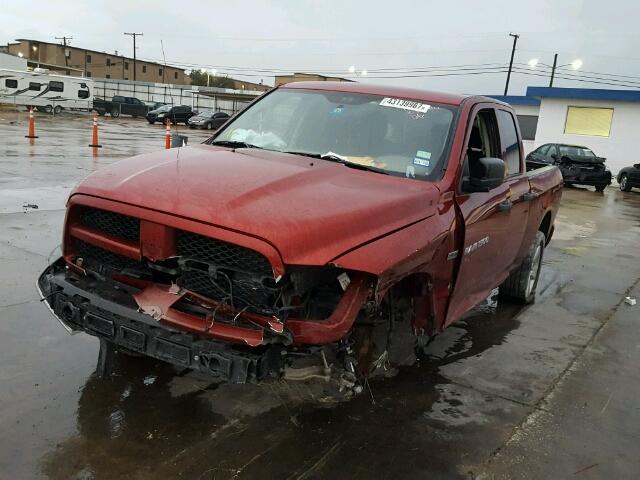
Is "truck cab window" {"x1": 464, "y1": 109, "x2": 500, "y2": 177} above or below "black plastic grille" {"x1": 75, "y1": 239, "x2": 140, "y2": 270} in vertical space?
above

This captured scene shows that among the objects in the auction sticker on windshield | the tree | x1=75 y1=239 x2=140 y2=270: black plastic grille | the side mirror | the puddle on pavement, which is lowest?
the puddle on pavement

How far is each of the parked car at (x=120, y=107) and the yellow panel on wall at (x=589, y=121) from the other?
35.3 metres

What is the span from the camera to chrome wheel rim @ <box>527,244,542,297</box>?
615cm

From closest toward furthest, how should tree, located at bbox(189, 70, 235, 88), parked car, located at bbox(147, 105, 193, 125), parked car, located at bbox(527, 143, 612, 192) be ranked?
parked car, located at bbox(527, 143, 612, 192) < parked car, located at bbox(147, 105, 193, 125) < tree, located at bbox(189, 70, 235, 88)

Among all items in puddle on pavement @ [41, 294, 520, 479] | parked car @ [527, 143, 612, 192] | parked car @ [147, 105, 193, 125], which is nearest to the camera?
puddle on pavement @ [41, 294, 520, 479]

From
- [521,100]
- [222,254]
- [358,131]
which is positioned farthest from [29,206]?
[521,100]

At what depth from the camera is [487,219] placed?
4172mm

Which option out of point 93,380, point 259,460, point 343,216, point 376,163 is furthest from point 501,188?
point 93,380

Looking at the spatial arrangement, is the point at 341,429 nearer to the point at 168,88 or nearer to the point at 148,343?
the point at 148,343

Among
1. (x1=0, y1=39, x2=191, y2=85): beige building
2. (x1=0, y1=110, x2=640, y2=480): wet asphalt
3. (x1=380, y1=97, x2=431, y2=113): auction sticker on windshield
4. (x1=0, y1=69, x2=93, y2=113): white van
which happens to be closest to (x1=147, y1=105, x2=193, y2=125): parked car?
(x1=0, y1=69, x2=93, y2=113): white van

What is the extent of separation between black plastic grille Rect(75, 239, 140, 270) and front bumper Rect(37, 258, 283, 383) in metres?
0.11

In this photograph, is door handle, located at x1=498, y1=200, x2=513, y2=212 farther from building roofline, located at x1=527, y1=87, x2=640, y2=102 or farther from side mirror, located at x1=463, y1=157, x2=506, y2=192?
building roofline, located at x1=527, y1=87, x2=640, y2=102

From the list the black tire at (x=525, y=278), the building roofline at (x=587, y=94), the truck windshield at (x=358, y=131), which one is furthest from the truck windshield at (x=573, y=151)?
the truck windshield at (x=358, y=131)

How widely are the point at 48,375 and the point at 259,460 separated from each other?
1.61 m
